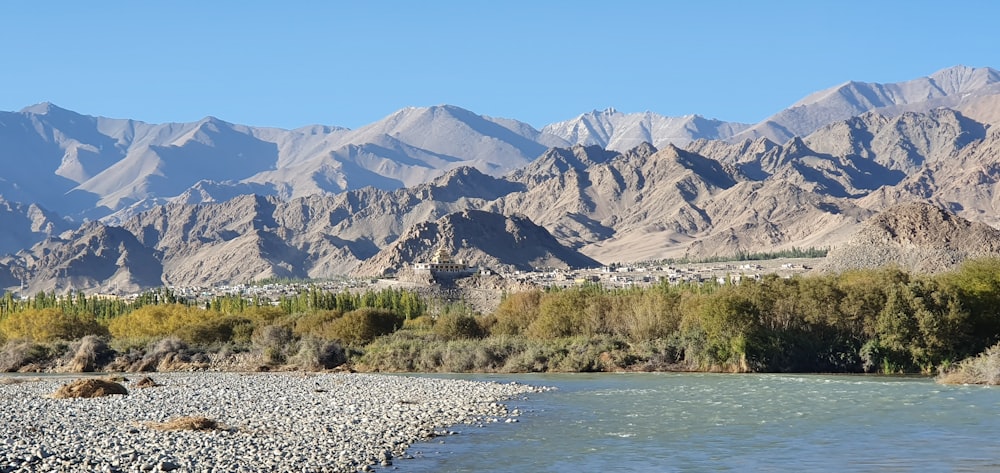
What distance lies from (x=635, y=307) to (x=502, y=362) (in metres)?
13.0

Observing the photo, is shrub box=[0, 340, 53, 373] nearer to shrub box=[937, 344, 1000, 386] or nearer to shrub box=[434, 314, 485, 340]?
shrub box=[434, 314, 485, 340]

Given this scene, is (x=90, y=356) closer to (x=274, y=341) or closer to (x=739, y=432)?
(x=274, y=341)

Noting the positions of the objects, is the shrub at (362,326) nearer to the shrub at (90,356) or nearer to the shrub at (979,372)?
the shrub at (90,356)

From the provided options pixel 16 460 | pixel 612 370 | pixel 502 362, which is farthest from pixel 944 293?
pixel 16 460

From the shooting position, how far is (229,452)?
35.8 metres

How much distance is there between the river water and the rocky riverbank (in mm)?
2296

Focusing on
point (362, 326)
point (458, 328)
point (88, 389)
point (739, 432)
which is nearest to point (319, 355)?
point (362, 326)

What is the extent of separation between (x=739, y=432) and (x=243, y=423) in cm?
1951

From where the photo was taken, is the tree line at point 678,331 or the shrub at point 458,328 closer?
the tree line at point 678,331

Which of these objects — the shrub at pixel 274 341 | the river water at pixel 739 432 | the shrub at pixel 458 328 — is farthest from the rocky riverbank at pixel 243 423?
the shrub at pixel 458 328

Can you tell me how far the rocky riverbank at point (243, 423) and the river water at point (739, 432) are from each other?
2296 mm

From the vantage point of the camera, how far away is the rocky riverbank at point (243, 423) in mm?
34125

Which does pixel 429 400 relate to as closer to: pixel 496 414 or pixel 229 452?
pixel 496 414

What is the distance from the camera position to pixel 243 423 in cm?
4481
